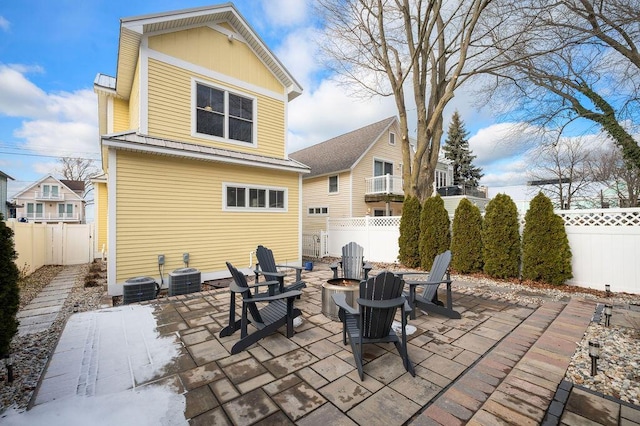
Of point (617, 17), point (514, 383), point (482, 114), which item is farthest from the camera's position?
point (482, 114)

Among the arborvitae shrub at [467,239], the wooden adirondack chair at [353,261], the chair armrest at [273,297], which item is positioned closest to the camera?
the chair armrest at [273,297]

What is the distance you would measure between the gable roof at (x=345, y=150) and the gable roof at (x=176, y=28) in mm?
6369

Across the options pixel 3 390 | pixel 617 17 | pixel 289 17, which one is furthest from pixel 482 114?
pixel 3 390

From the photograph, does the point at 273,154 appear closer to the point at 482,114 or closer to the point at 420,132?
the point at 420,132

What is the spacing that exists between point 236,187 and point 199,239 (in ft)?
5.85

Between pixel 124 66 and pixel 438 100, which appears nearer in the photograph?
pixel 124 66

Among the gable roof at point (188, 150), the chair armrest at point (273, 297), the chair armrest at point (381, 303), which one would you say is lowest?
the chair armrest at point (273, 297)

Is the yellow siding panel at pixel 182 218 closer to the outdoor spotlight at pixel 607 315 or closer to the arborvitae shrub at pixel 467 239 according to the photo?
the arborvitae shrub at pixel 467 239

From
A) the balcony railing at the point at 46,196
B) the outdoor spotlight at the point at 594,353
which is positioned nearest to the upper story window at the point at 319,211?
the outdoor spotlight at the point at 594,353

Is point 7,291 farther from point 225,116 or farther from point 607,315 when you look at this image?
point 607,315

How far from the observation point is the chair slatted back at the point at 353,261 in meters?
5.27

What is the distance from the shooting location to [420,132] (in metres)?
9.73

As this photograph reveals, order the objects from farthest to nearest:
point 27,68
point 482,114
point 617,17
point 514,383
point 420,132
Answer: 1. point 27,68
2. point 482,114
3. point 420,132
4. point 617,17
5. point 514,383

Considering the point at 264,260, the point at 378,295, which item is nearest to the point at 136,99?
the point at 264,260
